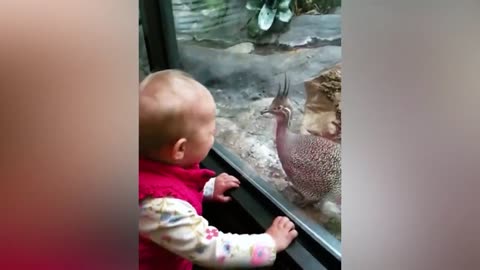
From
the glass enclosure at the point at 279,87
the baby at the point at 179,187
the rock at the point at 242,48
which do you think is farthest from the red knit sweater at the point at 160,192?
the rock at the point at 242,48

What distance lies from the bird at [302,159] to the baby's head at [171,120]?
0.42 feet

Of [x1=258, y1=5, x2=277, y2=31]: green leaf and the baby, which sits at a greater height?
→ [x1=258, y1=5, x2=277, y2=31]: green leaf

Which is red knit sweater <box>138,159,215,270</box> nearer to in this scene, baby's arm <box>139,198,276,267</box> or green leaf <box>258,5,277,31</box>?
baby's arm <box>139,198,276,267</box>

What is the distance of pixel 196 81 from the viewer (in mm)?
909

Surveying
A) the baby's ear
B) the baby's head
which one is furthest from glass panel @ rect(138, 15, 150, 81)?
the baby's ear

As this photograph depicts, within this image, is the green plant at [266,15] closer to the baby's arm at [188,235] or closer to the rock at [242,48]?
the rock at [242,48]

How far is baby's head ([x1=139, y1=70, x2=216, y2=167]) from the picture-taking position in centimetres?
88

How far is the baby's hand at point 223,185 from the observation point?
91 centimetres

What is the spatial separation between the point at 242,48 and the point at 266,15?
7 centimetres

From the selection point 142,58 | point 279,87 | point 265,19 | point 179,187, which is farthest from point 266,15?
point 179,187
